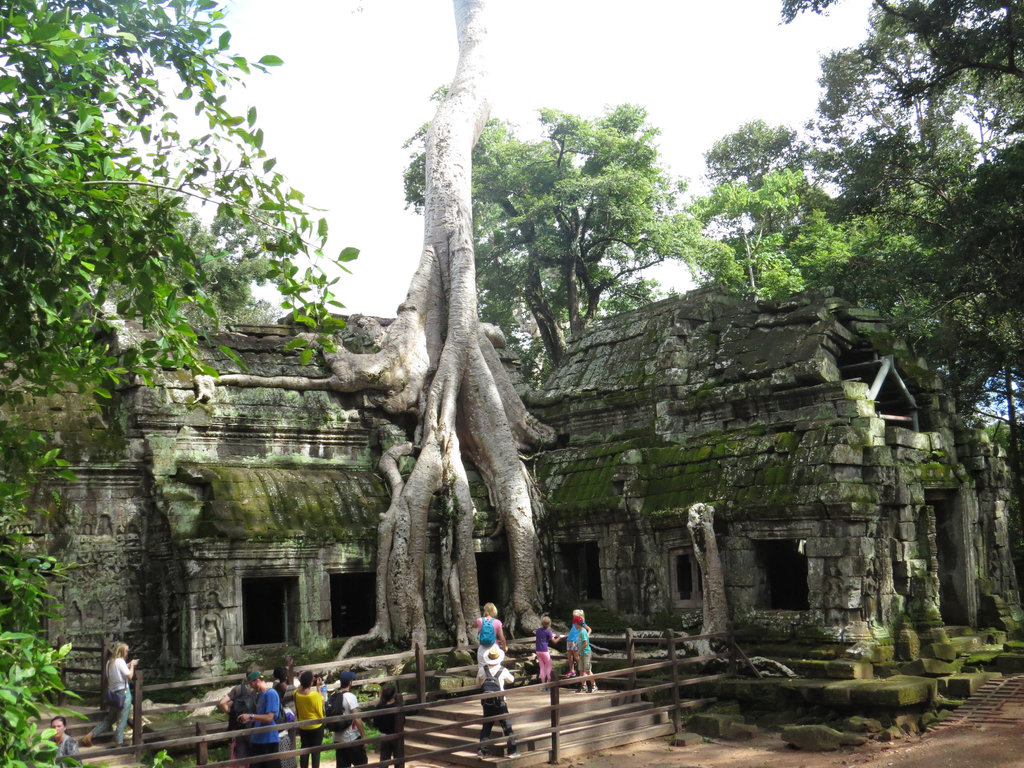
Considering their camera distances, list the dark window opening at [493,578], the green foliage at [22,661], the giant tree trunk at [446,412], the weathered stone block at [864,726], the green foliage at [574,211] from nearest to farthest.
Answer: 1. the green foliage at [22,661]
2. the weathered stone block at [864,726]
3. the giant tree trunk at [446,412]
4. the dark window opening at [493,578]
5. the green foliage at [574,211]

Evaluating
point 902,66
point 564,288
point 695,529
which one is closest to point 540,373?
point 564,288

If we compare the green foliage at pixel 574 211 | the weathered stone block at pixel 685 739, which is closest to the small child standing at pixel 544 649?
the weathered stone block at pixel 685 739

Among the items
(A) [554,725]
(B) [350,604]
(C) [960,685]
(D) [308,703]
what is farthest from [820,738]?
(B) [350,604]

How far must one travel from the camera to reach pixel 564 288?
97.8 feet

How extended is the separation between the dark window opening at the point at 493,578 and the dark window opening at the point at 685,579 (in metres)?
2.78

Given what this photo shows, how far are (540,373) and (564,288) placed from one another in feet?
9.41

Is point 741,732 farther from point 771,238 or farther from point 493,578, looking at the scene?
point 771,238

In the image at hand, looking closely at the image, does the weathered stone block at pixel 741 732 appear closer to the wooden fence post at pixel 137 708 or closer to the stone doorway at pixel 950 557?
the stone doorway at pixel 950 557

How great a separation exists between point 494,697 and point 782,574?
632cm

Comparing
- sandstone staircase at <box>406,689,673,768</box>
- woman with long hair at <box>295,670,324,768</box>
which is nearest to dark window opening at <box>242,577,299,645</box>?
sandstone staircase at <box>406,689,673,768</box>

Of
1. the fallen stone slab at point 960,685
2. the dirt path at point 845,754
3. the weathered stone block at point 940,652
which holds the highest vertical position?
the weathered stone block at point 940,652

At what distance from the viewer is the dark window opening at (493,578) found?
16219mm

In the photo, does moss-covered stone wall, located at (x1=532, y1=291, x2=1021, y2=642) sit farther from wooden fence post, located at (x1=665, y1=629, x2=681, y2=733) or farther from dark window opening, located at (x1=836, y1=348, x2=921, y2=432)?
wooden fence post, located at (x1=665, y1=629, x2=681, y2=733)

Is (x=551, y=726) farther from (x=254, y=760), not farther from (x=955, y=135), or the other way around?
(x=955, y=135)
